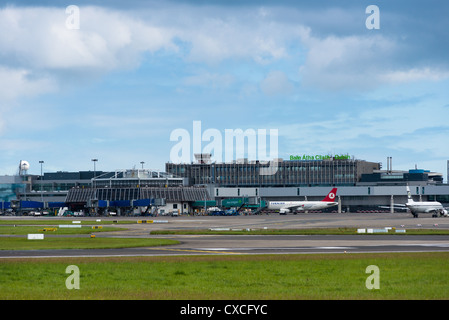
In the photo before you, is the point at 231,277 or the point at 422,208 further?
the point at 422,208

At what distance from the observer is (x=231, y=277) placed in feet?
101

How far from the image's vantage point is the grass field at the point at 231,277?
25.5 metres

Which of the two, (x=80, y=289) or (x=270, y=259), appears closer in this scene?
(x=80, y=289)

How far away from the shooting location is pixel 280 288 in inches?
1074

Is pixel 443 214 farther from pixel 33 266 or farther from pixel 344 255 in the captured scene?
pixel 33 266

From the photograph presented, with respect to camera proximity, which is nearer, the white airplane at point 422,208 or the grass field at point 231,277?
the grass field at point 231,277

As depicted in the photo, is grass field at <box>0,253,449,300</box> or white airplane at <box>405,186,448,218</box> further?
white airplane at <box>405,186,448,218</box>

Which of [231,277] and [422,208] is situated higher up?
[231,277]

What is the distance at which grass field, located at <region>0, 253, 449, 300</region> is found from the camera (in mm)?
25539

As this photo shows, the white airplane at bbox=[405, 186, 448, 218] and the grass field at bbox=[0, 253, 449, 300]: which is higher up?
the grass field at bbox=[0, 253, 449, 300]

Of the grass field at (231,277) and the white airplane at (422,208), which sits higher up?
the grass field at (231,277)
